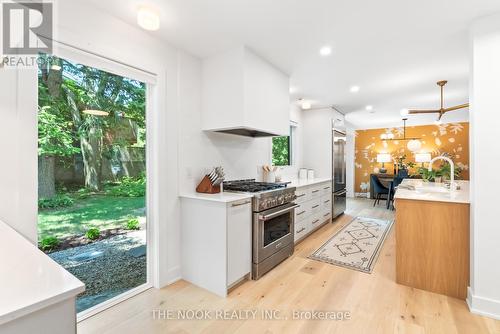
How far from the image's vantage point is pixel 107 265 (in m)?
2.11

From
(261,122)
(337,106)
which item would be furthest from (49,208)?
(337,106)

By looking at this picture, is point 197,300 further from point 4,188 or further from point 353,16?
point 353,16

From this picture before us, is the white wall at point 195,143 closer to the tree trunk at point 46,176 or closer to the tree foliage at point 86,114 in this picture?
the tree foliage at point 86,114

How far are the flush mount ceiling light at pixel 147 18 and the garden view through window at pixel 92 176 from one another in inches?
23.0

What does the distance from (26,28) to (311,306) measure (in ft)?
9.91

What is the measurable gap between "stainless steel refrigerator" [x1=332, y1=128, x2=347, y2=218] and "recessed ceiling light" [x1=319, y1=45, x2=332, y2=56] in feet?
8.24

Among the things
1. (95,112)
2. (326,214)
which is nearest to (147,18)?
(95,112)

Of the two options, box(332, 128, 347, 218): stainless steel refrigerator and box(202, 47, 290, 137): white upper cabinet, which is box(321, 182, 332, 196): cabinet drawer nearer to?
box(332, 128, 347, 218): stainless steel refrigerator

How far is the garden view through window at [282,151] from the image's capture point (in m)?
4.34

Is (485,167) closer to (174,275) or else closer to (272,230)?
(272,230)

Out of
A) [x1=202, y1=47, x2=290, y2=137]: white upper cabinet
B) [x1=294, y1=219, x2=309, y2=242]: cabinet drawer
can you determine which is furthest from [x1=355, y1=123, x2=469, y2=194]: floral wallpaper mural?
[x1=202, y1=47, x2=290, y2=137]: white upper cabinet

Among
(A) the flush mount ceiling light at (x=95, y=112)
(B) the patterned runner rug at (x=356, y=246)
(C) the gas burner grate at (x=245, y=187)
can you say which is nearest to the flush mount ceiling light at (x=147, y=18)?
(A) the flush mount ceiling light at (x=95, y=112)

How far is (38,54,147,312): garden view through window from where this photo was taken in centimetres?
172

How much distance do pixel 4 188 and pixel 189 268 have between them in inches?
63.9
